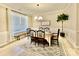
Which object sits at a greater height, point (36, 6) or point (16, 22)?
point (36, 6)

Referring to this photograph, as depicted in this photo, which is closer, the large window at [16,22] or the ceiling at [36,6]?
the ceiling at [36,6]

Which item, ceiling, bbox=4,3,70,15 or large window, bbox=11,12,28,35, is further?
large window, bbox=11,12,28,35

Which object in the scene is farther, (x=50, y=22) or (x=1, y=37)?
(x=50, y=22)

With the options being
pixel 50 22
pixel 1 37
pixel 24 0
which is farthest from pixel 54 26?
pixel 24 0

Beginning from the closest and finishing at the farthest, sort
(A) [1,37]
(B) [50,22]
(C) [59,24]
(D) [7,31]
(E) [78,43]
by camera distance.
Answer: (E) [78,43]
(A) [1,37]
(D) [7,31]
(C) [59,24]
(B) [50,22]

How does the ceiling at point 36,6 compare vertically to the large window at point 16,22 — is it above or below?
above

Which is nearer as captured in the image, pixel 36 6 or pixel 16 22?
pixel 36 6

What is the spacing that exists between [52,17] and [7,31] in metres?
5.09

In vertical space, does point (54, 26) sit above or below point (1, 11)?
below

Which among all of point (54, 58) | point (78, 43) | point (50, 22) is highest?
point (50, 22)

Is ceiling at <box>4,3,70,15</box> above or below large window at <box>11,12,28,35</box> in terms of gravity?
above

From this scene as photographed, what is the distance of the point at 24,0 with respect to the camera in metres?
1.42

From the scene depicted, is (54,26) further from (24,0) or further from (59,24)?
(24,0)

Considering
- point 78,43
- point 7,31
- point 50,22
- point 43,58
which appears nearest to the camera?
point 43,58
